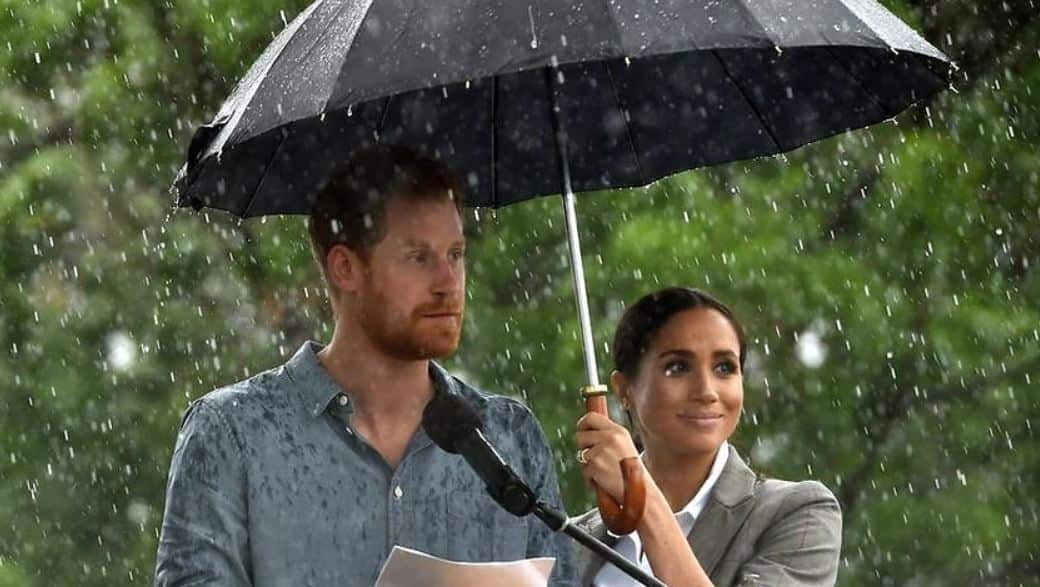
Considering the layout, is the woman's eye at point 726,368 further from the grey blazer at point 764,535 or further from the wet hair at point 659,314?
the grey blazer at point 764,535

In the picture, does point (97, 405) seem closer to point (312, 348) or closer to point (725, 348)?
point (725, 348)

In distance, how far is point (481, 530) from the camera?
13.9 ft

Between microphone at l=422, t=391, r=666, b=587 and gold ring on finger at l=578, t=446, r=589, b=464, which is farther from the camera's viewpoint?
gold ring on finger at l=578, t=446, r=589, b=464

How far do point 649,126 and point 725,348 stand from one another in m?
0.54

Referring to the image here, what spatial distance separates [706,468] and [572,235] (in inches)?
35.5

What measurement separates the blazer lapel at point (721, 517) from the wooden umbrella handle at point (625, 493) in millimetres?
858

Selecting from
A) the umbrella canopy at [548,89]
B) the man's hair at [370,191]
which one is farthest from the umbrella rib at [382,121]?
the man's hair at [370,191]

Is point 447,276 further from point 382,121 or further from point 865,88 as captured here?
point 865,88

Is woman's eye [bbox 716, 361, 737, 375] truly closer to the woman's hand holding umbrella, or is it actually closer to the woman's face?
the woman's face

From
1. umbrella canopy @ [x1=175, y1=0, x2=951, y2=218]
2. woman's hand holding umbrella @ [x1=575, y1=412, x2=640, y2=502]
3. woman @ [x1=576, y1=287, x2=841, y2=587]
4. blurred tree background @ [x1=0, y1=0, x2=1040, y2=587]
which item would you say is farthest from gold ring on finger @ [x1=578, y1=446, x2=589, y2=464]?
blurred tree background @ [x1=0, y1=0, x2=1040, y2=587]

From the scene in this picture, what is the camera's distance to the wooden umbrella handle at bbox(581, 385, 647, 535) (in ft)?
14.3

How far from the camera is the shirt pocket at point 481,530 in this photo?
423cm

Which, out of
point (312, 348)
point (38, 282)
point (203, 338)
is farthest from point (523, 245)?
point (312, 348)

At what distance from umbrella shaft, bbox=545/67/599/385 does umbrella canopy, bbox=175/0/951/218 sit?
0.03 feet
